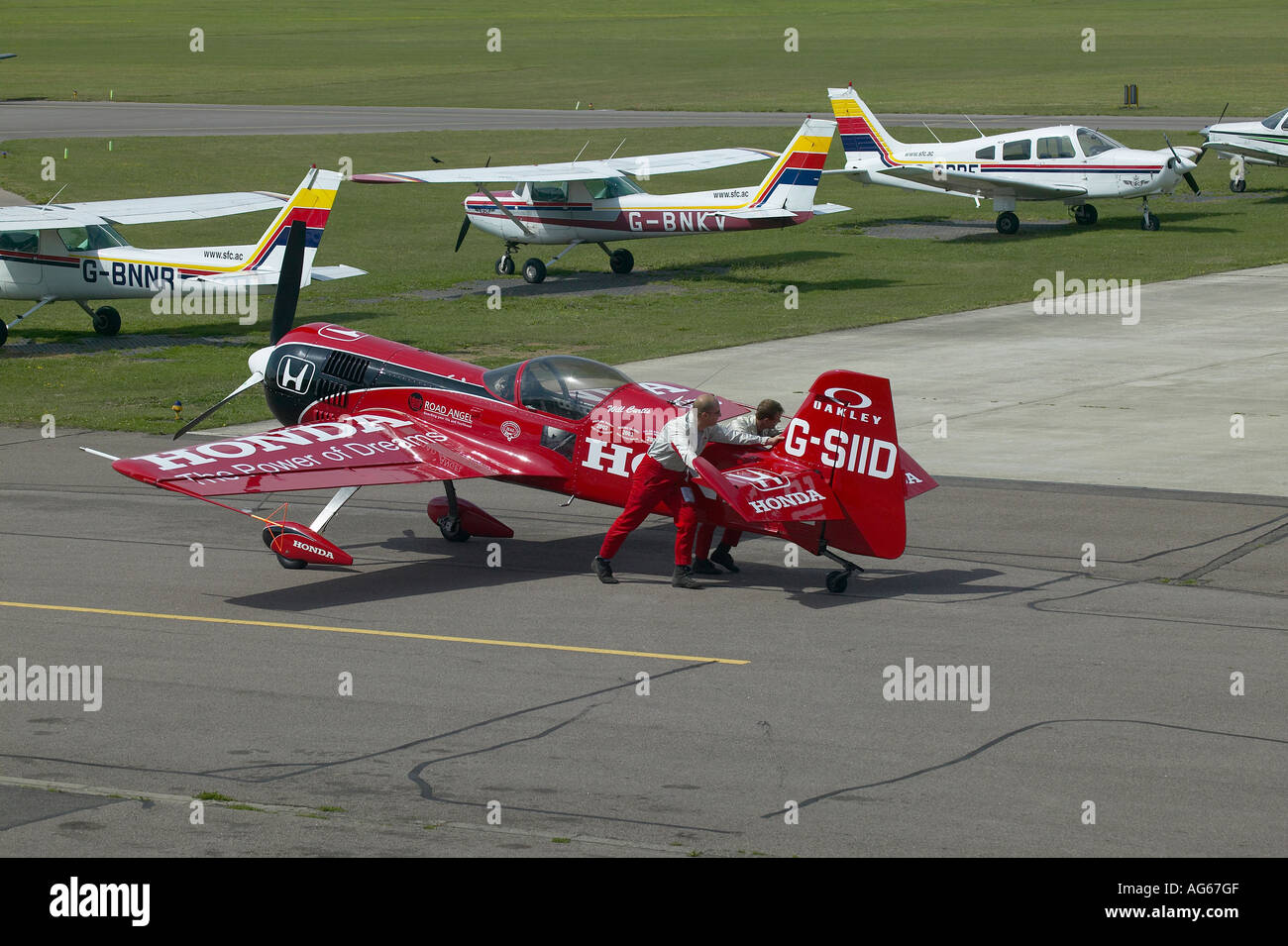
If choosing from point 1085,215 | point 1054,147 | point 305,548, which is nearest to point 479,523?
point 305,548

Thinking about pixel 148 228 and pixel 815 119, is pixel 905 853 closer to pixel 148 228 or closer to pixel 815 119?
pixel 815 119

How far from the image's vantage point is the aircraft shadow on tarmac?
47.5ft

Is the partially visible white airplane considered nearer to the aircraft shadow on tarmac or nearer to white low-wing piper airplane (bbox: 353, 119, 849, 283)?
white low-wing piper airplane (bbox: 353, 119, 849, 283)

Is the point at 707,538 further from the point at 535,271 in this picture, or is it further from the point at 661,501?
the point at 535,271

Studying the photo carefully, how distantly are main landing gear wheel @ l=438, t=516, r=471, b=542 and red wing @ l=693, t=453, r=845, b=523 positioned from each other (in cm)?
354

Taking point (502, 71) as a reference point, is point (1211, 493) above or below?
below

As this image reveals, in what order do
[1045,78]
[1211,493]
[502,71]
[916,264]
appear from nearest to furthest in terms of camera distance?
[1211,493] < [916,264] < [1045,78] < [502,71]

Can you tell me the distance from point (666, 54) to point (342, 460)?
315 feet

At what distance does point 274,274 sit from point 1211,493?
16811mm

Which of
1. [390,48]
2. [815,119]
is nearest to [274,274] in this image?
[815,119]

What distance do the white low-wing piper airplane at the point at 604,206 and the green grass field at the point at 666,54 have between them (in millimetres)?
39270

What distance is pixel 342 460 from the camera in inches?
597

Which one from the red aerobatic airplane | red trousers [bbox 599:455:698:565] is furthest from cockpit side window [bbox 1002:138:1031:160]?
red trousers [bbox 599:455:698:565]

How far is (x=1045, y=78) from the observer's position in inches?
3415
